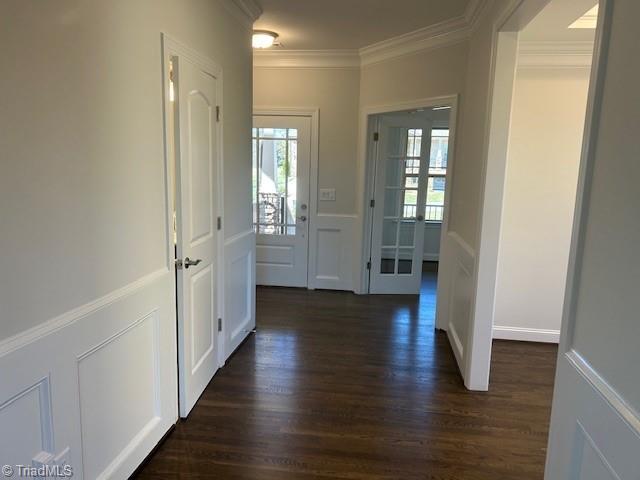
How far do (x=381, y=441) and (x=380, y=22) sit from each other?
3330 mm

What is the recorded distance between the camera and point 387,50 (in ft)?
15.0

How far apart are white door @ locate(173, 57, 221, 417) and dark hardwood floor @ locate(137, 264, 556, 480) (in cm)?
29

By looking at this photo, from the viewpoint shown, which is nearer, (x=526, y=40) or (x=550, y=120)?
(x=526, y=40)

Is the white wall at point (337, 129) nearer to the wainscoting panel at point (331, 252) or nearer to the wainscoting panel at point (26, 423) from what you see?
the wainscoting panel at point (331, 252)

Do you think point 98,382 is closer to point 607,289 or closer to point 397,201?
point 607,289

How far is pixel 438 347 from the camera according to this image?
375 centimetres

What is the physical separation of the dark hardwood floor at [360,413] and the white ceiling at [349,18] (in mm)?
2721

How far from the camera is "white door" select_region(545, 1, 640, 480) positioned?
1161 mm

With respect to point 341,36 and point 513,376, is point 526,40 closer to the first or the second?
point 341,36

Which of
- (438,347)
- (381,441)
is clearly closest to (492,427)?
(381,441)

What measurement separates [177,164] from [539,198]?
9.43 ft

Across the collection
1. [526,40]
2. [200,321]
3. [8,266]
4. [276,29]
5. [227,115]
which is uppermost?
[276,29]

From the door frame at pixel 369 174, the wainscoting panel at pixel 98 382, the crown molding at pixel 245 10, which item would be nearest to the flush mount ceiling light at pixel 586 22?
the door frame at pixel 369 174

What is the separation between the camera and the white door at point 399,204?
5.08m
